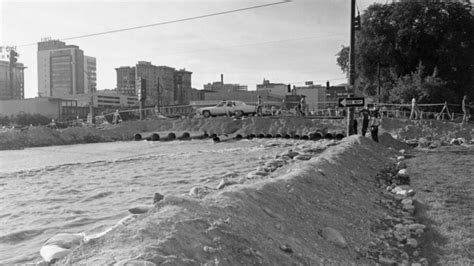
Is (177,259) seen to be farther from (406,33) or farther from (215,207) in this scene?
(406,33)

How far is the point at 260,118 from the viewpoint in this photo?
3488 centimetres

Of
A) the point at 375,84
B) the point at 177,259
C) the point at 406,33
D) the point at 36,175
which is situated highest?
the point at 406,33

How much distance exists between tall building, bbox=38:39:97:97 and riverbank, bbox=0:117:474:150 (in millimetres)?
56169

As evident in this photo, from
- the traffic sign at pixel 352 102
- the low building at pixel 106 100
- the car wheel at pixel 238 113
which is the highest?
the low building at pixel 106 100

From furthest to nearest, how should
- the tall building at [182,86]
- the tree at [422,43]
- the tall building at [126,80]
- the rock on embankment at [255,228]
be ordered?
the tall building at [126,80], the tall building at [182,86], the tree at [422,43], the rock on embankment at [255,228]

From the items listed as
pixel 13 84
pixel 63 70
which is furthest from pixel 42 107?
pixel 63 70

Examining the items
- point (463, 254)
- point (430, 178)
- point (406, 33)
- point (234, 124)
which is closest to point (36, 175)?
point (430, 178)

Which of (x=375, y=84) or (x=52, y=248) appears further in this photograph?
(x=375, y=84)

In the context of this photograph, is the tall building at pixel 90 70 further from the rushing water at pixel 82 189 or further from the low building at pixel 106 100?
the rushing water at pixel 82 189

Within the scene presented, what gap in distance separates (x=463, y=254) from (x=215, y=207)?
338 centimetres

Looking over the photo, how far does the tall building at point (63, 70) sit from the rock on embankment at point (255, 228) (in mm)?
89328

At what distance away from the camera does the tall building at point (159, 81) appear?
4481 inches

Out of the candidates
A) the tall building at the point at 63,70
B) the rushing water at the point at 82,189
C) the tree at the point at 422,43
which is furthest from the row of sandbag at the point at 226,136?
the tall building at the point at 63,70

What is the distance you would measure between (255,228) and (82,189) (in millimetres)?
8888
